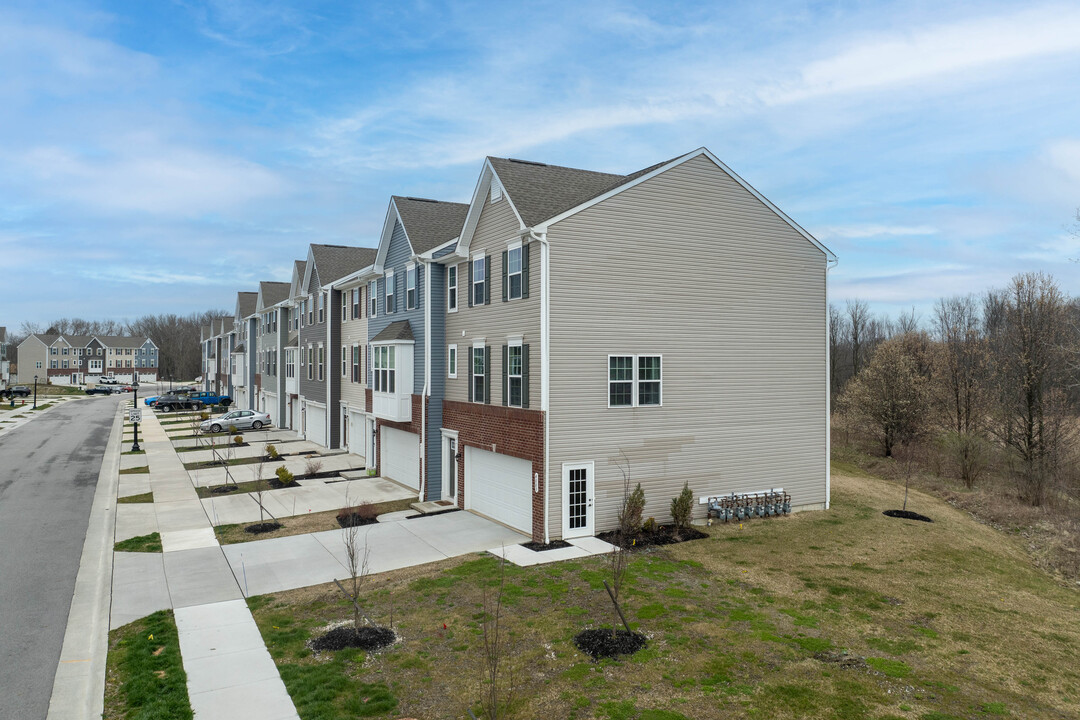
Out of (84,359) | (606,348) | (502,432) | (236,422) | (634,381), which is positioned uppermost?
(84,359)

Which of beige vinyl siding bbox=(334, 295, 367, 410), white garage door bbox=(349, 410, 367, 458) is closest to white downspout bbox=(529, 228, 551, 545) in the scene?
beige vinyl siding bbox=(334, 295, 367, 410)

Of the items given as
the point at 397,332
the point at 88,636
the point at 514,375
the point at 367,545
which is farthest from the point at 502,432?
the point at 88,636

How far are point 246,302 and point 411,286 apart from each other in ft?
138

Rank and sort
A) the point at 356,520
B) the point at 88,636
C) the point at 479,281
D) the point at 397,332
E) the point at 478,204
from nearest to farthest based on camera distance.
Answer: the point at 88,636, the point at 356,520, the point at 478,204, the point at 479,281, the point at 397,332

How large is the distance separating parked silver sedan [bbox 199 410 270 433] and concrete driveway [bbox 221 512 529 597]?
2965 cm

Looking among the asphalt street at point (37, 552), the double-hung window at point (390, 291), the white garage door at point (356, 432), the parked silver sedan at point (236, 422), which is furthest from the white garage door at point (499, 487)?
the parked silver sedan at point (236, 422)

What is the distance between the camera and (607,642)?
1028cm

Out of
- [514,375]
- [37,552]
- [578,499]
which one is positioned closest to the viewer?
[37,552]

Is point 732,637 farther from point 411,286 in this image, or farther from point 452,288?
point 411,286

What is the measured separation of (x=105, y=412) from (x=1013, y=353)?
7187 centimetres

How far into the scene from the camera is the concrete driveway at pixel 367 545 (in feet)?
46.8

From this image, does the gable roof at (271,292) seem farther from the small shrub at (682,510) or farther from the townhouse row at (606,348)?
the small shrub at (682,510)

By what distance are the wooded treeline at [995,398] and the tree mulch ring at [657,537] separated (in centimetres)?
1712

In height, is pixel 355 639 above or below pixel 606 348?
below
